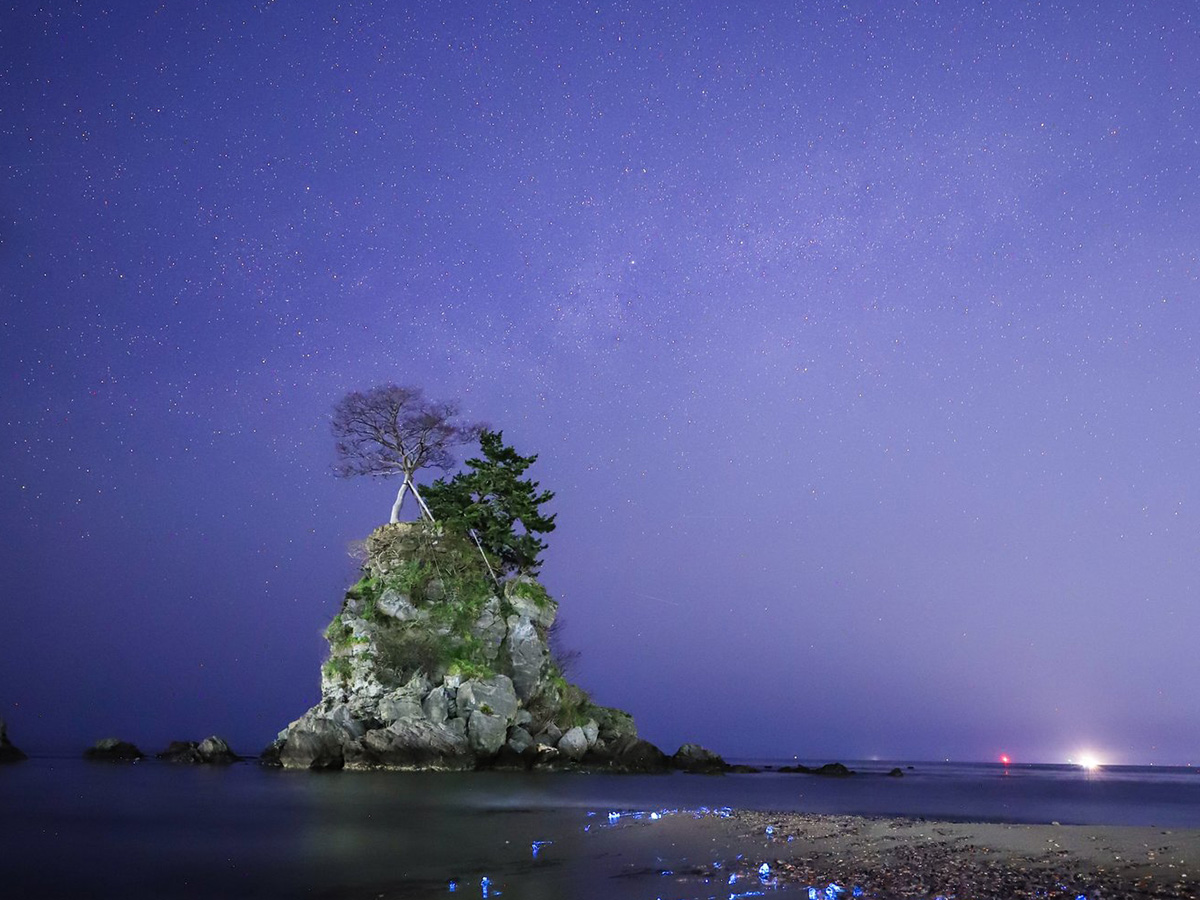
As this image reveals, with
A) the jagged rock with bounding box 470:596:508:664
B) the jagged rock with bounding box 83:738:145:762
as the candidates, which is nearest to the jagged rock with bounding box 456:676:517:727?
the jagged rock with bounding box 470:596:508:664

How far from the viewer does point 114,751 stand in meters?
Result: 77.3

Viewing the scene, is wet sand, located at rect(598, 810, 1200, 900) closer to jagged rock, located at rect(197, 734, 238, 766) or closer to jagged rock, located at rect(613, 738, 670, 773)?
jagged rock, located at rect(613, 738, 670, 773)

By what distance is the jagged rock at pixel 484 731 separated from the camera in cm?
5594

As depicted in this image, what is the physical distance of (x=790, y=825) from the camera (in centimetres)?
2483

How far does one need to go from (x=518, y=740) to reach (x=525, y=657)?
5.75m

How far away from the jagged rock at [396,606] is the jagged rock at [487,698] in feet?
23.0

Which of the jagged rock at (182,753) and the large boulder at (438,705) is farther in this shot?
the jagged rock at (182,753)

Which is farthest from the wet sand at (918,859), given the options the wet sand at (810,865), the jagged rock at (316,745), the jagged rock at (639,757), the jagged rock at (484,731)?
the jagged rock at (639,757)

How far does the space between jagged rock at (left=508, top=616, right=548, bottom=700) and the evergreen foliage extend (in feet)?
21.0

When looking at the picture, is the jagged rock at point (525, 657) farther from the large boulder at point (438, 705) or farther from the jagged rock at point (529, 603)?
the large boulder at point (438, 705)

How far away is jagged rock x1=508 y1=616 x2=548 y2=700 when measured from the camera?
2410 inches

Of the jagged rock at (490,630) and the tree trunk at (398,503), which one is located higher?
the tree trunk at (398,503)

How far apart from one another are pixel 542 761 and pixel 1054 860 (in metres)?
46.7

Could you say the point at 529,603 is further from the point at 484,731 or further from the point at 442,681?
the point at 484,731
